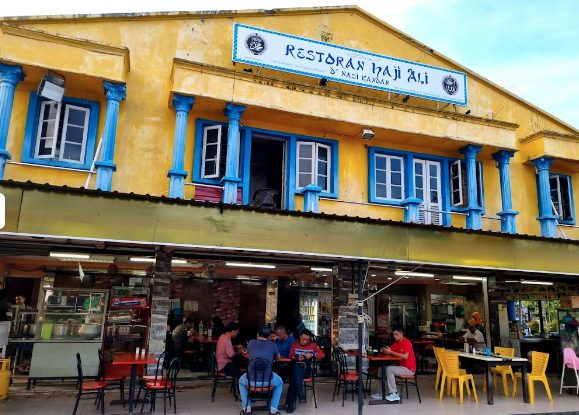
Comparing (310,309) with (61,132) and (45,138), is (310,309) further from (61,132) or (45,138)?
(45,138)

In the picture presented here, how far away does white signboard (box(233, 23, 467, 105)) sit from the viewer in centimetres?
1177

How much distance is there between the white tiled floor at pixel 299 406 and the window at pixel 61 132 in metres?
4.83

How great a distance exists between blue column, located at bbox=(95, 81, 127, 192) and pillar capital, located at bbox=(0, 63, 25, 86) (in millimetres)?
1687

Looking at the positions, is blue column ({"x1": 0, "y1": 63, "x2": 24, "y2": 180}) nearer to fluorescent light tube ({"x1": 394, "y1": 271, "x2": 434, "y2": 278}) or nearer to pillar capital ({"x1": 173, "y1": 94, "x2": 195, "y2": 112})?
pillar capital ({"x1": 173, "y1": 94, "x2": 195, "y2": 112})

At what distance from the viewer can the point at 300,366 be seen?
30.4 feet

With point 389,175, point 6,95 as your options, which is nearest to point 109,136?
point 6,95

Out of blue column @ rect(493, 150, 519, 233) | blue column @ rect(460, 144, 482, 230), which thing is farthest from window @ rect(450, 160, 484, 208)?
blue column @ rect(493, 150, 519, 233)

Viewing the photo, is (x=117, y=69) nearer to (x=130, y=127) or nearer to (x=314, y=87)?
(x=130, y=127)

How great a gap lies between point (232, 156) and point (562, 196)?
10.8 m

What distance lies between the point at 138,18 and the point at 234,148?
416 centimetres

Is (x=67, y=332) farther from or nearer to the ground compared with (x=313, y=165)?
nearer to the ground

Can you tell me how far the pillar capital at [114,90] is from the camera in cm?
1047

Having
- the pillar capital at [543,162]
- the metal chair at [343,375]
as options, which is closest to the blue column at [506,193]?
the pillar capital at [543,162]

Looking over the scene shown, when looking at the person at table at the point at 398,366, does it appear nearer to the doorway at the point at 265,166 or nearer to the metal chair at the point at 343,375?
the metal chair at the point at 343,375
